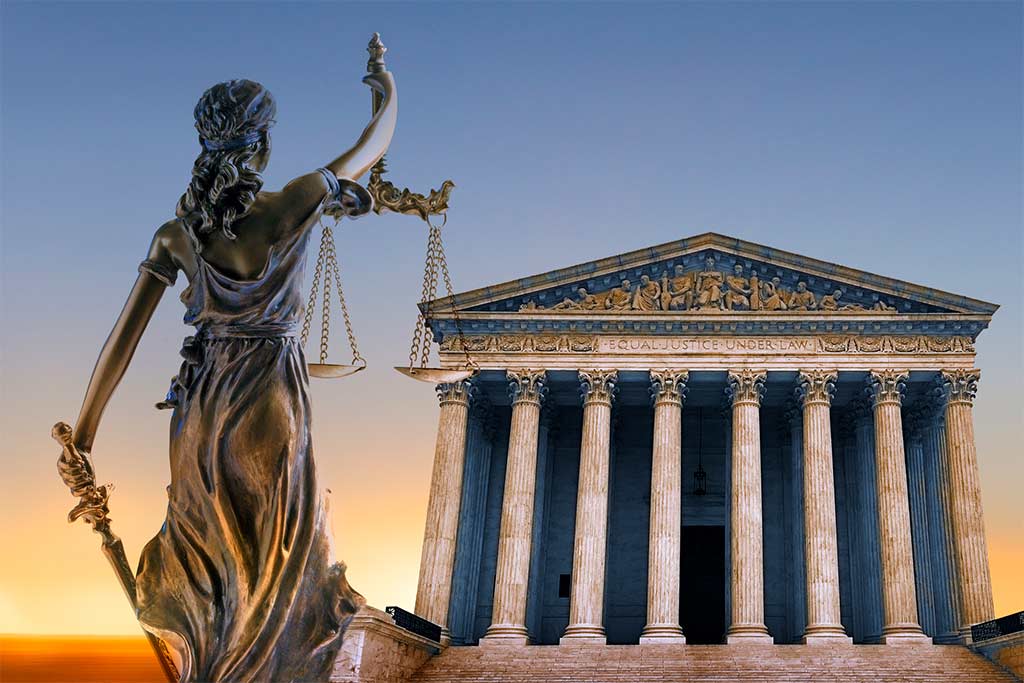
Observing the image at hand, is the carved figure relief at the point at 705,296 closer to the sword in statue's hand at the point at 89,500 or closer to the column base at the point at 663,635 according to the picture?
the column base at the point at 663,635

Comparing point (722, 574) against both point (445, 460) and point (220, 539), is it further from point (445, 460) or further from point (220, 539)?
point (220, 539)

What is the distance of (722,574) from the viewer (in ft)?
109

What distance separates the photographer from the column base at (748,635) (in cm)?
2666

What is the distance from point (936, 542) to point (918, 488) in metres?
1.67

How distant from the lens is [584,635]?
89.1 feet

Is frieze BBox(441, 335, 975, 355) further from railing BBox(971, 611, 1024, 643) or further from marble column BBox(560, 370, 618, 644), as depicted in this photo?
railing BBox(971, 611, 1024, 643)

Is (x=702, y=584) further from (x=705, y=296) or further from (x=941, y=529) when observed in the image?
(x=705, y=296)

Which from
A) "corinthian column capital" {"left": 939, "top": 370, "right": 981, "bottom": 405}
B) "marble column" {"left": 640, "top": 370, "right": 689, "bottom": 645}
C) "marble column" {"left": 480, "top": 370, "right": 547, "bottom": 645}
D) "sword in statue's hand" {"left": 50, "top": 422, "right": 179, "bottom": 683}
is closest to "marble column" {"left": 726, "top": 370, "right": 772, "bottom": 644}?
"marble column" {"left": 640, "top": 370, "right": 689, "bottom": 645}

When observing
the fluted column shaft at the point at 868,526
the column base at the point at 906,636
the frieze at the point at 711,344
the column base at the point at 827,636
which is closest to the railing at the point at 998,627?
the column base at the point at 906,636

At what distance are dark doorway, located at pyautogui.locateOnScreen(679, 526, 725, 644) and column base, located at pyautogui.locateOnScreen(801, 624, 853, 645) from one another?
18.4 feet

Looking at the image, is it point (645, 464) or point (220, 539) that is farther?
point (645, 464)

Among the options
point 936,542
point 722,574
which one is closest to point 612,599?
point 722,574

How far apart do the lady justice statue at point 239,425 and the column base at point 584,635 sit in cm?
2462

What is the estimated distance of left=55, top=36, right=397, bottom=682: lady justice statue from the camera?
3.30m
